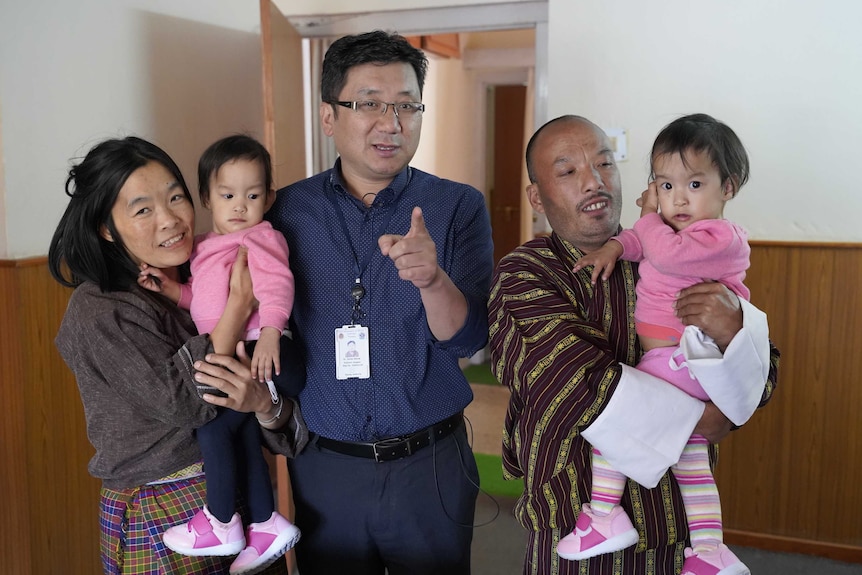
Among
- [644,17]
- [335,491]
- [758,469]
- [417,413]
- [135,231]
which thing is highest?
[644,17]

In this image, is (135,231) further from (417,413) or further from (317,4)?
(317,4)

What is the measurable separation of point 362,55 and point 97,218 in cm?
73

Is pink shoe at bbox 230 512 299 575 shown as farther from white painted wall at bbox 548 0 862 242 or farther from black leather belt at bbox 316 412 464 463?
white painted wall at bbox 548 0 862 242

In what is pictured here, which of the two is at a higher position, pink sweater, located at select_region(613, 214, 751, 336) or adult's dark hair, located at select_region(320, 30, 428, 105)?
adult's dark hair, located at select_region(320, 30, 428, 105)

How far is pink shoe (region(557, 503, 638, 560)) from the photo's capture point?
4.64 feet

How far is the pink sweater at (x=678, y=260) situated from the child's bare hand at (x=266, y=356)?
79 cm

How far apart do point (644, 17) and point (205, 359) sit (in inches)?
109

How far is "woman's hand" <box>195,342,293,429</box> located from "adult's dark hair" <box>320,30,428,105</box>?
2.27 feet

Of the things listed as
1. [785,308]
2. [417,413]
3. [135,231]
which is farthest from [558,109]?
[135,231]

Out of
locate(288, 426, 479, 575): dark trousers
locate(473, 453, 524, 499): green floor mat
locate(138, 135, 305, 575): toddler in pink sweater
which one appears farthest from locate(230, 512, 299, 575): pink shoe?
locate(473, 453, 524, 499): green floor mat

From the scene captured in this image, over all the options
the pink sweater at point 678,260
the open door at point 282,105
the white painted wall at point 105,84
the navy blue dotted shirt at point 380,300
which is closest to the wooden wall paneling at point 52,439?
the white painted wall at point 105,84

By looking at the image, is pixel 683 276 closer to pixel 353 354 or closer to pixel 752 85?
pixel 353 354

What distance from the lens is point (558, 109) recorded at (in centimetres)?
358

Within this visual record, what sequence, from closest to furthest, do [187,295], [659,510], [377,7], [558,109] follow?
[659,510], [187,295], [558,109], [377,7]
